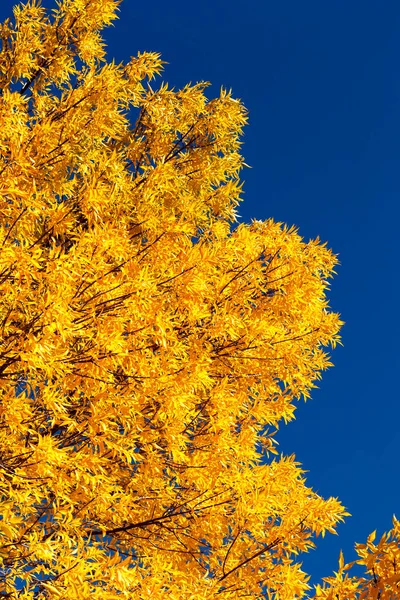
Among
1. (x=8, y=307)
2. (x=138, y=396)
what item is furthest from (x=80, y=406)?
(x=8, y=307)

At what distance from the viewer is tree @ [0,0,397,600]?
14.3ft

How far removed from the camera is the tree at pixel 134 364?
14.3ft

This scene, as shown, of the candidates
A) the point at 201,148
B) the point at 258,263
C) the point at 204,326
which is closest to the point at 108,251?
the point at 204,326

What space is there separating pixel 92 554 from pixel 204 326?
7.21 feet

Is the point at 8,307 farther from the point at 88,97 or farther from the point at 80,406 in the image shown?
the point at 88,97

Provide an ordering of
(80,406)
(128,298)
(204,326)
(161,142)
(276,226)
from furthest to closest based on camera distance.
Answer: (161,142), (276,226), (204,326), (80,406), (128,298)

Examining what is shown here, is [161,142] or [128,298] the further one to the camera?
[161,142]

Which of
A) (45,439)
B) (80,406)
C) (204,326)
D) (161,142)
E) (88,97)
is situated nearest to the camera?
(45,439)

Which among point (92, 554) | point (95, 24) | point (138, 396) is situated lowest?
point (92, 554)

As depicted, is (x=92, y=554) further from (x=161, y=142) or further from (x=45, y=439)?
(x=161, y=142)

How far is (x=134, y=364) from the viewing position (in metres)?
4.80

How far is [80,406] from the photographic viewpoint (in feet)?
16.6

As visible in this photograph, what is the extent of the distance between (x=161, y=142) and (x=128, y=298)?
11.2 ft

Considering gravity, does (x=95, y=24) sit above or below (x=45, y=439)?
above
